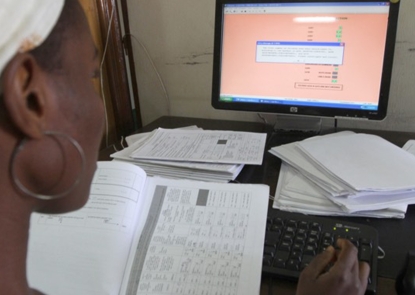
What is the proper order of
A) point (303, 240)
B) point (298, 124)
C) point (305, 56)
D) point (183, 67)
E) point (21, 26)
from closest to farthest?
point (21, 26) < point (303, 240) < point (305, 56) < point (298, 124) < point (183, 67)

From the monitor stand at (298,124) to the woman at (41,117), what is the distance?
2.47 ft

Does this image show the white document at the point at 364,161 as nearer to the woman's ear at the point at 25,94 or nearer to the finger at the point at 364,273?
the finger at the point at 364,273

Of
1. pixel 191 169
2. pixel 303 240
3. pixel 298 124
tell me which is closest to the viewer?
pixel 303 240

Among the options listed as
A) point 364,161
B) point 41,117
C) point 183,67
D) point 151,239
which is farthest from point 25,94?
point 183,67

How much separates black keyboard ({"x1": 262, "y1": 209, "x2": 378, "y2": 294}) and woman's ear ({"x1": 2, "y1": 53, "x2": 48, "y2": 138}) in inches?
15.8

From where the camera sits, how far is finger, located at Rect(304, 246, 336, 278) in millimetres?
570

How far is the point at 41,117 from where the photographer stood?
387 mm

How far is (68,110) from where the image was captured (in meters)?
0.41

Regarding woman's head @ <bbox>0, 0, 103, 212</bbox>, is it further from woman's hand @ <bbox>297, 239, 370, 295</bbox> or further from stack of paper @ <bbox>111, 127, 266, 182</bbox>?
stack of paper @ <bbox>111, 127, 266, 182</bbox>

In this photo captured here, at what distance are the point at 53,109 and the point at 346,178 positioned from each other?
0.58 meters

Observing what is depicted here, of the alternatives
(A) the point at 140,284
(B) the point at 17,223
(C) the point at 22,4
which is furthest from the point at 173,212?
(C) the point at 22,4

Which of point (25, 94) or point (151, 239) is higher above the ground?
point (25, 94)

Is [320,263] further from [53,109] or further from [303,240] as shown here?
[53,109]

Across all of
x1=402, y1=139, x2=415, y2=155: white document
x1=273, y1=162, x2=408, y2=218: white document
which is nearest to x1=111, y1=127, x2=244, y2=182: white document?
x1=273, y1=162, x2=408, y2=218: white document
